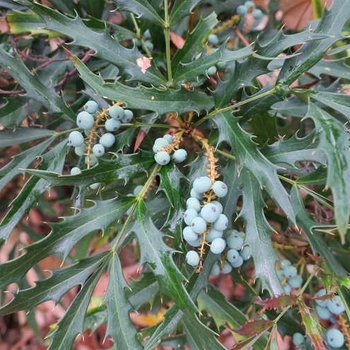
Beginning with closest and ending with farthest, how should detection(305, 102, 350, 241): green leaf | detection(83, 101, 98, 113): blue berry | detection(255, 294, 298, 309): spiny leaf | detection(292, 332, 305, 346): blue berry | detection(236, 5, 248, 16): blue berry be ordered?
detection(305, 102, 350, 241): green leaf < detection(255, 294, 298, 309): spiny leaf < detection(83, 101, 98, 113): blue berry < detection(292, 332, 305, 346): blue berry < detection(236, 5, 248, 16): blue berry

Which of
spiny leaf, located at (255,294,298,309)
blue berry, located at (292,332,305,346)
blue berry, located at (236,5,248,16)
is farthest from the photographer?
blue berry, located at (236,5,248,16)

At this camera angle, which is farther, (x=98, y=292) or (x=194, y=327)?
(x=98, y=292)

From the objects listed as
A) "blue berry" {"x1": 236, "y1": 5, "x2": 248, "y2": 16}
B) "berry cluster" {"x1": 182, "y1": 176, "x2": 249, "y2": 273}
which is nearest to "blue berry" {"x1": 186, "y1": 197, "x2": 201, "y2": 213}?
"berry cluster" {"x1": 182, "y1": 176, "x2": 249, "y2": 273}

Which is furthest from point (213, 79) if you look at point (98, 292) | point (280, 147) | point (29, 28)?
point (98, 292)

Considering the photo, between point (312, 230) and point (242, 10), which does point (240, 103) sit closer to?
point (312, 230)

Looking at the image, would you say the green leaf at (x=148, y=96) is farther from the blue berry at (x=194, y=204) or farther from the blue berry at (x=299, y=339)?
the blue berry at (x=299, y=339)

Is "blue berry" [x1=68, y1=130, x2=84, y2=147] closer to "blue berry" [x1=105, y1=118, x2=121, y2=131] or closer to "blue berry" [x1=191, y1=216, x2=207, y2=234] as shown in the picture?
"blue berry" [x1=105, y1=118, x2=121, y2=131]

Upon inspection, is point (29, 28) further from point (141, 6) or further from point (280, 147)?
point (280, 147)
